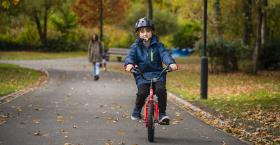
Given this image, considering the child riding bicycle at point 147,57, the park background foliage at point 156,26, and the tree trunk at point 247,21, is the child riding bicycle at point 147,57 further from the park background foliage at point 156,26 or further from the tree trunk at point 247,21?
the tree trunk at point 247,21

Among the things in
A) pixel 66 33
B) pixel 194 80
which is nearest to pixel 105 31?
pixel 66 33

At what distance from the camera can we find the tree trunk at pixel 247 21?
3391cm

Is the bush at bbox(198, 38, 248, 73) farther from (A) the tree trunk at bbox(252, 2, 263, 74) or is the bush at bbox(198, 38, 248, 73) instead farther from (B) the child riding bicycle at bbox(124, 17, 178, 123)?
(B) the child riding bicycle at bbox(124, 17, 178, 123)

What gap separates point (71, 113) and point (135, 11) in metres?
45.1

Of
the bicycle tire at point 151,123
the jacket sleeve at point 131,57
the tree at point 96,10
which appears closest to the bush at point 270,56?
the tree at point 96,10

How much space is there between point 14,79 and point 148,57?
55.8ft

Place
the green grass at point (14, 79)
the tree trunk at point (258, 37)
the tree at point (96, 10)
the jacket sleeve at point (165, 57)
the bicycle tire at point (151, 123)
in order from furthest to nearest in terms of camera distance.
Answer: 1. the tree at point (96, 10)
2. the tree trunk at point (258, 37)
3. the green grass at point (14, 79)
4. the jacket sleeve at point (165, 57)
5. the bicycle tire at point (151, 123)

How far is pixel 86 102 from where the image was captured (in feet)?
59.2

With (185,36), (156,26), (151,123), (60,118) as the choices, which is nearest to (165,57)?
(151,123)

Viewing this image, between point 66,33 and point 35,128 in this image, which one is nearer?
point 35,128

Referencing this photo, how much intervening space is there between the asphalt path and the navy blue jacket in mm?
1129

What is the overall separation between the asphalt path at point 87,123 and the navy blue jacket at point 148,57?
1.13 metres

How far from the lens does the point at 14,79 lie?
26.9 m

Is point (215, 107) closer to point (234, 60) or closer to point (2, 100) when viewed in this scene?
point (2, 100)
